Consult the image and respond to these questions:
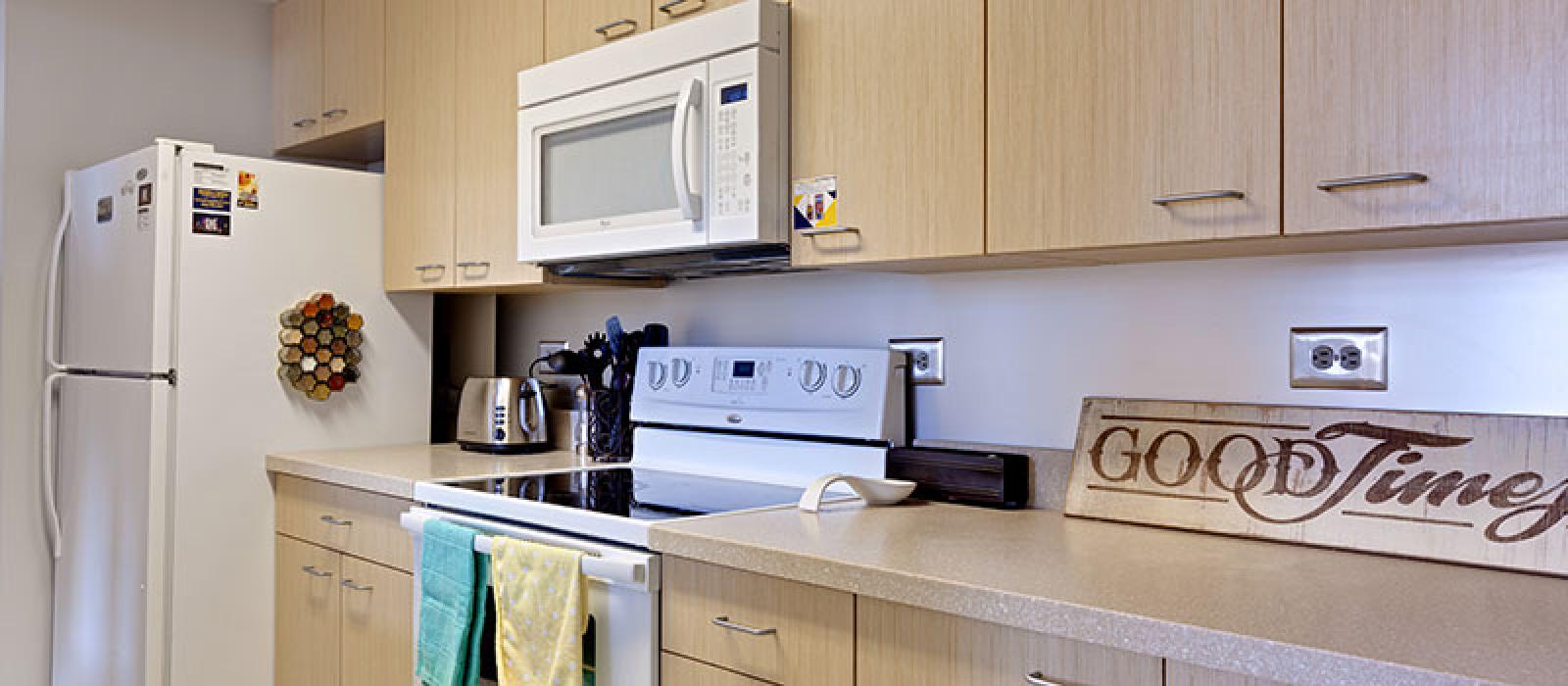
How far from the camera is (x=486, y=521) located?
201 centimetres

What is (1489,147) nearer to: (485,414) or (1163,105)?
(1163,105)

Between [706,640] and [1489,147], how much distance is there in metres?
1.14

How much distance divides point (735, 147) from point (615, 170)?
358 mm

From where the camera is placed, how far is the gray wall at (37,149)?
115 inches

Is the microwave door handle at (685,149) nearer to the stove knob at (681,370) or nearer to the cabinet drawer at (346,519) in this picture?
the stove knob at (681,370)

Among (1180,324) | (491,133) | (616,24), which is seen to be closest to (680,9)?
(616,24)

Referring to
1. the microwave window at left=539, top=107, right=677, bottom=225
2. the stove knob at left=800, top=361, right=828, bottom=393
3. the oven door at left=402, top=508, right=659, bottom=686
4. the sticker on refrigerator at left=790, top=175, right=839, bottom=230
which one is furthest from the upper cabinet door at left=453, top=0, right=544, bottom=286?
the oven door at left=402, top=508, right=659, bottom=686

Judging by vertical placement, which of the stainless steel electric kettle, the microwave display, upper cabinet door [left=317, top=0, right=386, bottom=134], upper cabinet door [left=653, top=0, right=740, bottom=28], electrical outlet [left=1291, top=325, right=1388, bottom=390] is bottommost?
the stainless steel electric kettle

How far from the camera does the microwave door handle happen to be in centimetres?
195

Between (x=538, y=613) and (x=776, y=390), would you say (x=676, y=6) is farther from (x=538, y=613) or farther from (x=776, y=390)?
(x=538, y=613)

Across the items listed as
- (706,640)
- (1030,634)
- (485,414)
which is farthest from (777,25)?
(485,414)

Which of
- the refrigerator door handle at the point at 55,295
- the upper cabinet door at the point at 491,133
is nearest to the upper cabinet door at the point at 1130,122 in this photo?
the upper cabinet door at the point at 491,133

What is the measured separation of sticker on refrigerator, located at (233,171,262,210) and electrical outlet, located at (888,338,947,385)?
164cm

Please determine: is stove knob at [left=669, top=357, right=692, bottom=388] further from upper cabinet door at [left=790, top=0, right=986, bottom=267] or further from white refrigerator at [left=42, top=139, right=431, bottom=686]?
Answer: white refrigerator at [left=42, top=139, right=431, bottom=686]
